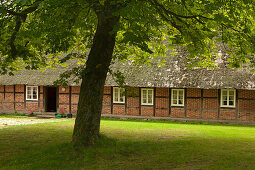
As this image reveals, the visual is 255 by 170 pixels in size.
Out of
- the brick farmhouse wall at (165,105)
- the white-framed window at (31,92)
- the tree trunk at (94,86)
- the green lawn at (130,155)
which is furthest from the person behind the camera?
the white-framed window at (31,92)

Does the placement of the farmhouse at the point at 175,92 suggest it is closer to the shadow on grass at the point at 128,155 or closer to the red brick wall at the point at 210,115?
the red brick wall at the point at 210,115

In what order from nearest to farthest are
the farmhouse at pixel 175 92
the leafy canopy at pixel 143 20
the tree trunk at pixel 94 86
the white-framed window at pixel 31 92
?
the leafy canopy at pixel 143 20, the tree trunk at pixel 94 86, the farmhouse at pixel 175 92, the white-framed window at pixel 31 92

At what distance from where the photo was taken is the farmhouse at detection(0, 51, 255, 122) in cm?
1925

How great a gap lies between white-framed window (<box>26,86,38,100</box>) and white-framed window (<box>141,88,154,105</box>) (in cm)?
906

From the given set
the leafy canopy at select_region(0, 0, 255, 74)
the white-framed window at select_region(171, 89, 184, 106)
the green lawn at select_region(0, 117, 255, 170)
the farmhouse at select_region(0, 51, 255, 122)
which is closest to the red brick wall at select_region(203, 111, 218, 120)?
the farmhouse at select_region(0, 51, 255, 122)

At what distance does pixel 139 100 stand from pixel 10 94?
11006 millimetres

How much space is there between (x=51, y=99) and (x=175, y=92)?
11510 millimetres

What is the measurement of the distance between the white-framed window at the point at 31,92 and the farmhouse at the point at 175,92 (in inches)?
23.2

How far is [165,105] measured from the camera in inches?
834

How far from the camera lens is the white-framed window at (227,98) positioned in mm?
19781

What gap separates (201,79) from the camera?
64.6ft

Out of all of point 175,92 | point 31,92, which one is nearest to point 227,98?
point 175,92

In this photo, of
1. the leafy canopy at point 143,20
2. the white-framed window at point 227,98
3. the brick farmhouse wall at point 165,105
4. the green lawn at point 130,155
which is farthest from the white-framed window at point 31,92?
the white-framed window at point 227,98

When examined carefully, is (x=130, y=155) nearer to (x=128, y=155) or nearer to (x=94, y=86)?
(x=128, y=155)
